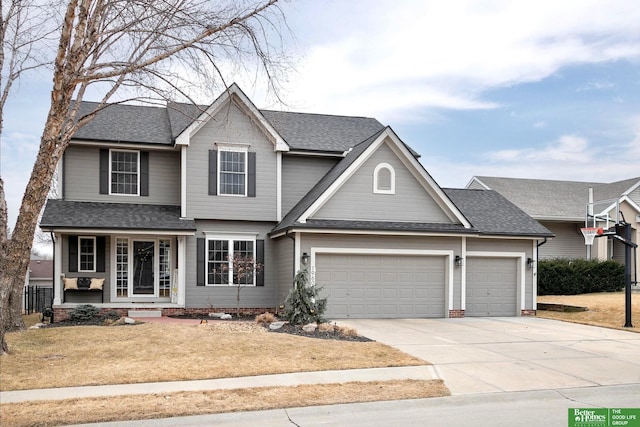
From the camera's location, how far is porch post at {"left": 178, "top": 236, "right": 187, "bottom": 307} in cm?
1972

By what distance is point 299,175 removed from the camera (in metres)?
22.0

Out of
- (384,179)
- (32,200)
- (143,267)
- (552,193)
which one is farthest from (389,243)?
(552,193)

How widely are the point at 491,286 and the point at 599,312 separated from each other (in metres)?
3.55

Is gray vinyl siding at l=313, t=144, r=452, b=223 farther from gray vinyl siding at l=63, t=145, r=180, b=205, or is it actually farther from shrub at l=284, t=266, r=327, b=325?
gray vinyl siding at l=63, t=145, r=180, b=205

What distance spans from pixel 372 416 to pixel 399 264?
11791 millimetres

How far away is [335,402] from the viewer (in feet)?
29.6

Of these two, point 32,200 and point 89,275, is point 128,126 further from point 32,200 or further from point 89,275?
point 32,200

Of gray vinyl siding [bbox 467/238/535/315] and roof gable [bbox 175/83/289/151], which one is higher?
roof gable [bbox 175/83/289/151]

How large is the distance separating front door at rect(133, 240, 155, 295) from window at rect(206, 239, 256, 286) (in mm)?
1970

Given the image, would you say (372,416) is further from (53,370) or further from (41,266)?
(41,266)

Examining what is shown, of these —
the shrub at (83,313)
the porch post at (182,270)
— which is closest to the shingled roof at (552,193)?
the porch post at (182,270)

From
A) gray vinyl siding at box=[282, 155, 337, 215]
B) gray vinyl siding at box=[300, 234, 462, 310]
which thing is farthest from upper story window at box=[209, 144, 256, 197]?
gray vinyl siding at box=[300, 234, 462, 310]

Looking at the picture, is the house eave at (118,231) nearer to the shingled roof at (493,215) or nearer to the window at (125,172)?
the window at (125,172)

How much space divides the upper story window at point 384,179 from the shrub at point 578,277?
10576 millimetres
